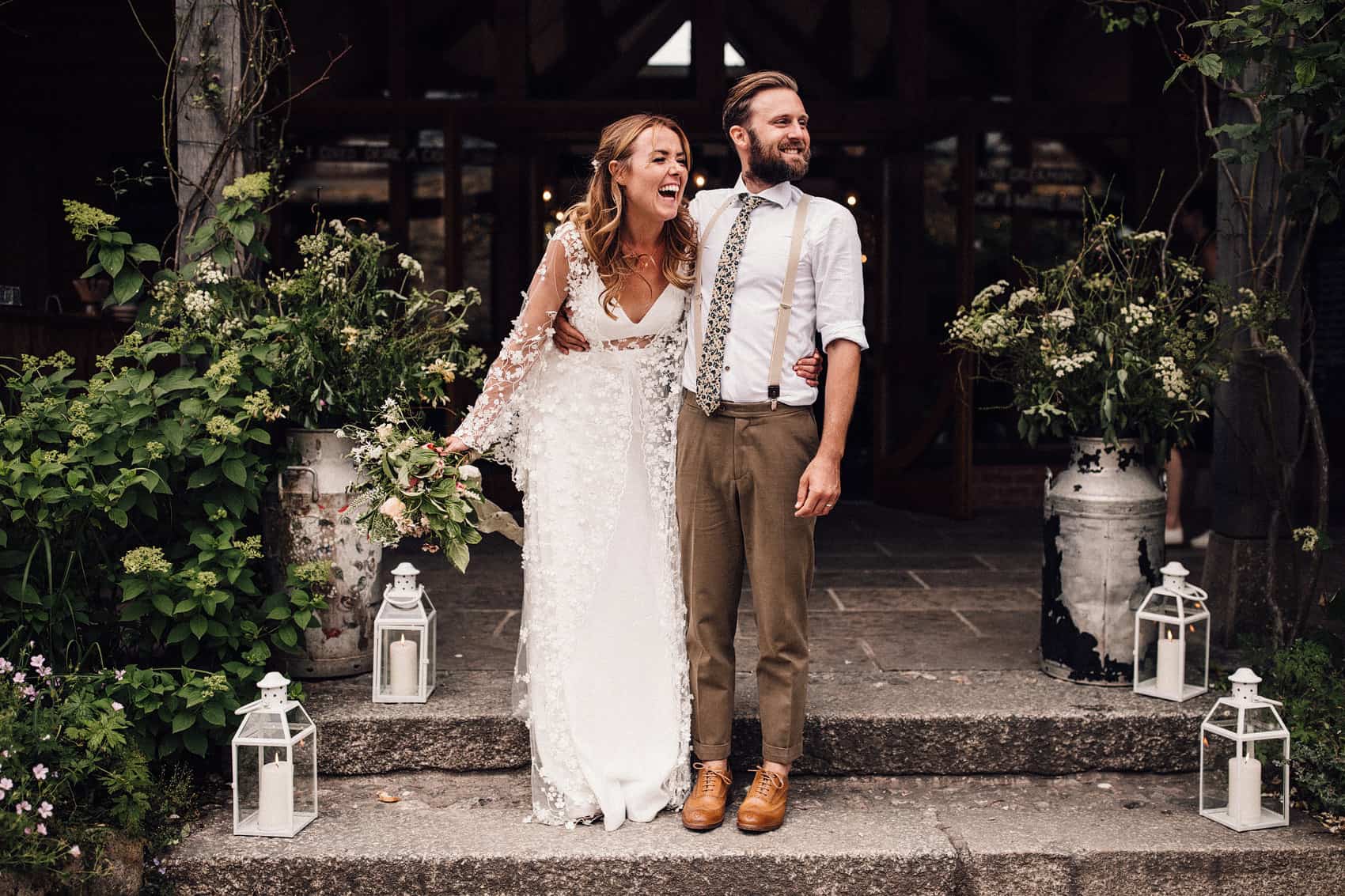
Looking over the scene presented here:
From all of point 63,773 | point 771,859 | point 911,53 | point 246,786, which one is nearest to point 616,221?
point 771,859

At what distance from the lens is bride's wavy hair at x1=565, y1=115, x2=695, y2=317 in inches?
130

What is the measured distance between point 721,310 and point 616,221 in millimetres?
381

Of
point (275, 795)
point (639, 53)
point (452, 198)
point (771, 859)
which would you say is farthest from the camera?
point (639, 53)

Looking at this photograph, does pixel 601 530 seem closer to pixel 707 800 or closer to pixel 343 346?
pixel 707 800

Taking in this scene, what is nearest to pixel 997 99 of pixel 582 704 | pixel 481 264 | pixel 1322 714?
pixel 481 264

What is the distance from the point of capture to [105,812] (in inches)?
126

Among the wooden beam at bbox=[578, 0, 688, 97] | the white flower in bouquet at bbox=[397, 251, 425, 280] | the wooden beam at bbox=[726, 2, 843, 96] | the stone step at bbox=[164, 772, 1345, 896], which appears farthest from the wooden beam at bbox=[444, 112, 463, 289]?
the stone step at bbox=[164, 772, 1345, 896]

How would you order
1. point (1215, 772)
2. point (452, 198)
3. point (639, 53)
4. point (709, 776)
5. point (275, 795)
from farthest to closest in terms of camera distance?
1. point (639, 53)
2. point (452, 198)
3. point (1215, 772)
4. point (709, 776)
5. point (275, 795)

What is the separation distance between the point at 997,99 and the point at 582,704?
6.46m

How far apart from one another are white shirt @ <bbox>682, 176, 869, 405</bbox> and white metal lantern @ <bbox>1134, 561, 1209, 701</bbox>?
1.51 metres

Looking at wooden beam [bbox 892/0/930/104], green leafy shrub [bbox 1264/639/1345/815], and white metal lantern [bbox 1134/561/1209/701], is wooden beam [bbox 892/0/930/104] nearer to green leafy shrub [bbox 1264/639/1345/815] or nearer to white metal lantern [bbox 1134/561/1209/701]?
white metal lantern [bbox 1134/561/1209/701]

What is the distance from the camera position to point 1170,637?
13.0 feet

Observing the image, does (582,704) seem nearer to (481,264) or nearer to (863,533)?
(863,533)

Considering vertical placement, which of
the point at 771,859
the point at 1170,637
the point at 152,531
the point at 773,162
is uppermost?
the point at 773,162
